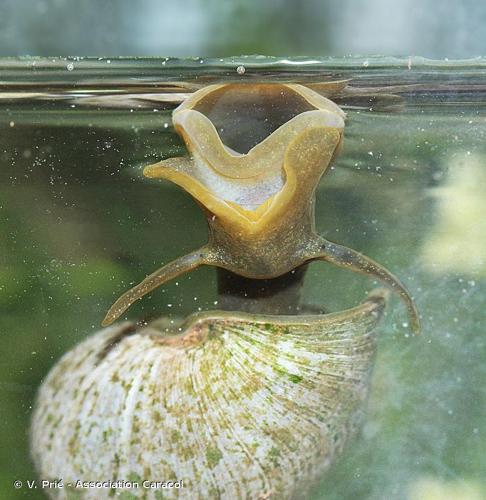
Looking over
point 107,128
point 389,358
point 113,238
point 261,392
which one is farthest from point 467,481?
point 107,128

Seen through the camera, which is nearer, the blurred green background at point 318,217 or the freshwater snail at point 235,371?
the freshwater snail at point 235,371

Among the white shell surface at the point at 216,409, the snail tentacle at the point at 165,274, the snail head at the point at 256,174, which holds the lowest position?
the white shell surface at the point at 216,409

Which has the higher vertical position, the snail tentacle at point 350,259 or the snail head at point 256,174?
the snail head at point 256,174

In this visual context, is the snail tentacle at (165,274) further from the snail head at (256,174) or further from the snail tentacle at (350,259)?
the snail tentacle at (350,259)

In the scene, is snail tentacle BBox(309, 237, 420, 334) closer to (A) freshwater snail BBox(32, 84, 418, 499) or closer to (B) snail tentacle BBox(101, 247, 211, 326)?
(A) freshwater snail BBox(32, 84, 418, 499)

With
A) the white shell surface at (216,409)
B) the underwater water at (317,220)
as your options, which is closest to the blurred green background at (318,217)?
the underwater water at (317,220)

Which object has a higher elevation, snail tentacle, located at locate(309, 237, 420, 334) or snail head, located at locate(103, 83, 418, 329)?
snail head, located at locate(103, 83, 418, 329)

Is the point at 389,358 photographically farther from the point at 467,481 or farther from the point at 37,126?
the point at 37,126

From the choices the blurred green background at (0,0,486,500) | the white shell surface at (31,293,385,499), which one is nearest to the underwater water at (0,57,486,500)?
the blurred green background at (0,0,486,500)
